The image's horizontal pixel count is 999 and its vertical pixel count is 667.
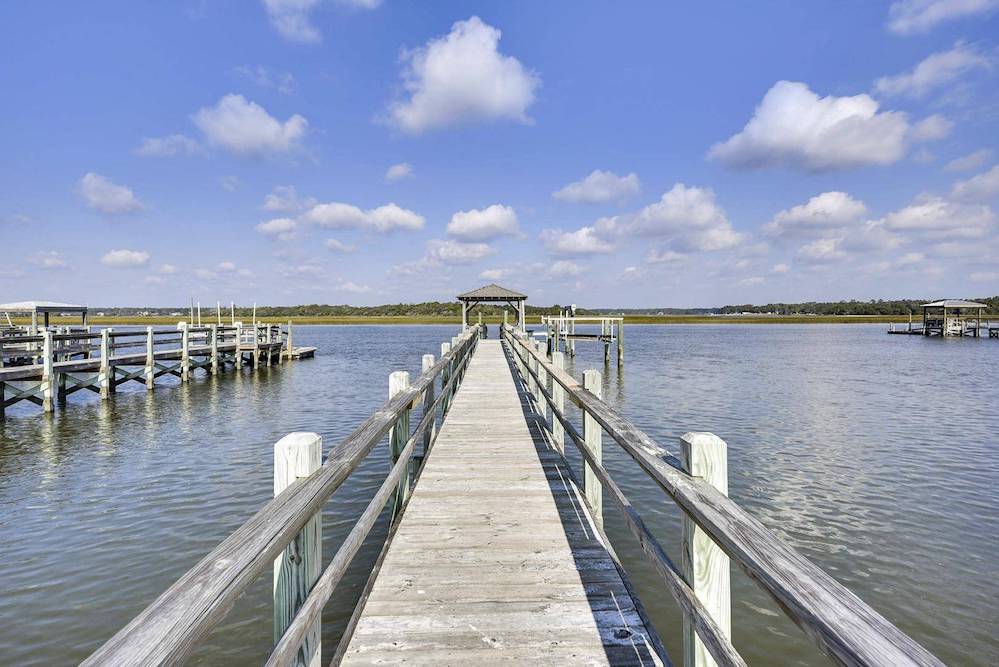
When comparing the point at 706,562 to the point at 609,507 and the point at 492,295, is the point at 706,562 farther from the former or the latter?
the point at 492,295

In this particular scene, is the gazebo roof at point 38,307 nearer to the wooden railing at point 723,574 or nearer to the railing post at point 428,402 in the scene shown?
the railing post at point 428,402

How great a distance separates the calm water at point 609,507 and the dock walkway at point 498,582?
4.06 ft

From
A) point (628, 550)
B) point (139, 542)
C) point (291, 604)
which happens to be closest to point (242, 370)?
point (139, 542)

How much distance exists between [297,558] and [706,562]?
1.75m

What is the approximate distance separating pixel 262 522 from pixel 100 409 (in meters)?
17.4

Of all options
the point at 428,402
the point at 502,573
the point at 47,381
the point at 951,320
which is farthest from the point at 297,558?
the point at 951,320

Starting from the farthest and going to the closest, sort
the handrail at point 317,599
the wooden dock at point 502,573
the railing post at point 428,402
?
the railing post at point 428,402
the handrail at point 317,599
the wooden dock at point 502,573

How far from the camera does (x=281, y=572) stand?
82.2 inches

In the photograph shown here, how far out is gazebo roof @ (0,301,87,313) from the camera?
19.7 meters

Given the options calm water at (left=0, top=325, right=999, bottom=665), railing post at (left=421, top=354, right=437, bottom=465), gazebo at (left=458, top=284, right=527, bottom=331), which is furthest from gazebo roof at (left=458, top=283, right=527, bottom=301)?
railing post at (left=421, top=354, right=437, bottom=465)

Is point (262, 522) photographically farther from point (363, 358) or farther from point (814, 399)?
point (363, 358)

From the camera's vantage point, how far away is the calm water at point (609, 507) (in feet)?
15.1

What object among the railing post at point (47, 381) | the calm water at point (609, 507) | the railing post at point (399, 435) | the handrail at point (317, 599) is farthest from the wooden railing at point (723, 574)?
the railing post at point (47, 381)

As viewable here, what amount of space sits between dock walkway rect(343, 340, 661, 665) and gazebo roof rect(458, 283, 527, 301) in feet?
72.6
